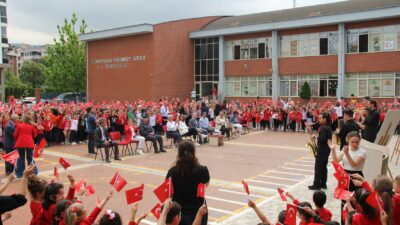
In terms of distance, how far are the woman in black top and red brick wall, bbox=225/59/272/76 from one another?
3271 cm

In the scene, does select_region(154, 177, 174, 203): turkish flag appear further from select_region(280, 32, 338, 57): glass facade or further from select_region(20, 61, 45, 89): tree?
select_region(20, 61, 45, 89): tree

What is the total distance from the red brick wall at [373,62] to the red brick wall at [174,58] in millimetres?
15939

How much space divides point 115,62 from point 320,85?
20.8 metres

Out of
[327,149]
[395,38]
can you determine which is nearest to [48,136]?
[327,149]

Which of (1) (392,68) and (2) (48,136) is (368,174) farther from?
(1) (392,68)

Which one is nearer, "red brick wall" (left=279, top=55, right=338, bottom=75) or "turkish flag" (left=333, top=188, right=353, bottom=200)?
"turkish flag" (left=333, top=188, right=353, bottom=200)

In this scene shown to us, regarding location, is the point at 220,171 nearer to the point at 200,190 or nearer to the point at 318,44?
the point at 200,190

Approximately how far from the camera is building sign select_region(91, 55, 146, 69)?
40.0 meters

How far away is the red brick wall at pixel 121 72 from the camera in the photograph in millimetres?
39094

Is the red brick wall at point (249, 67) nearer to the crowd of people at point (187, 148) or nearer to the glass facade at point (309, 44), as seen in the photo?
the glass facade at point (309, 44)

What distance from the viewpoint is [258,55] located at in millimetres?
37844

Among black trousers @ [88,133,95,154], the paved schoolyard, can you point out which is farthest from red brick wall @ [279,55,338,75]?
black trousers @ [88,133,95,154]

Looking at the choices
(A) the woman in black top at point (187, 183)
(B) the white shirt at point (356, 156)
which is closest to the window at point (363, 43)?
(B) the white shirt at point (356, 156)

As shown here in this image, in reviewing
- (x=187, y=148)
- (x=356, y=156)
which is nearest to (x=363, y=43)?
(x=356, y=156)
